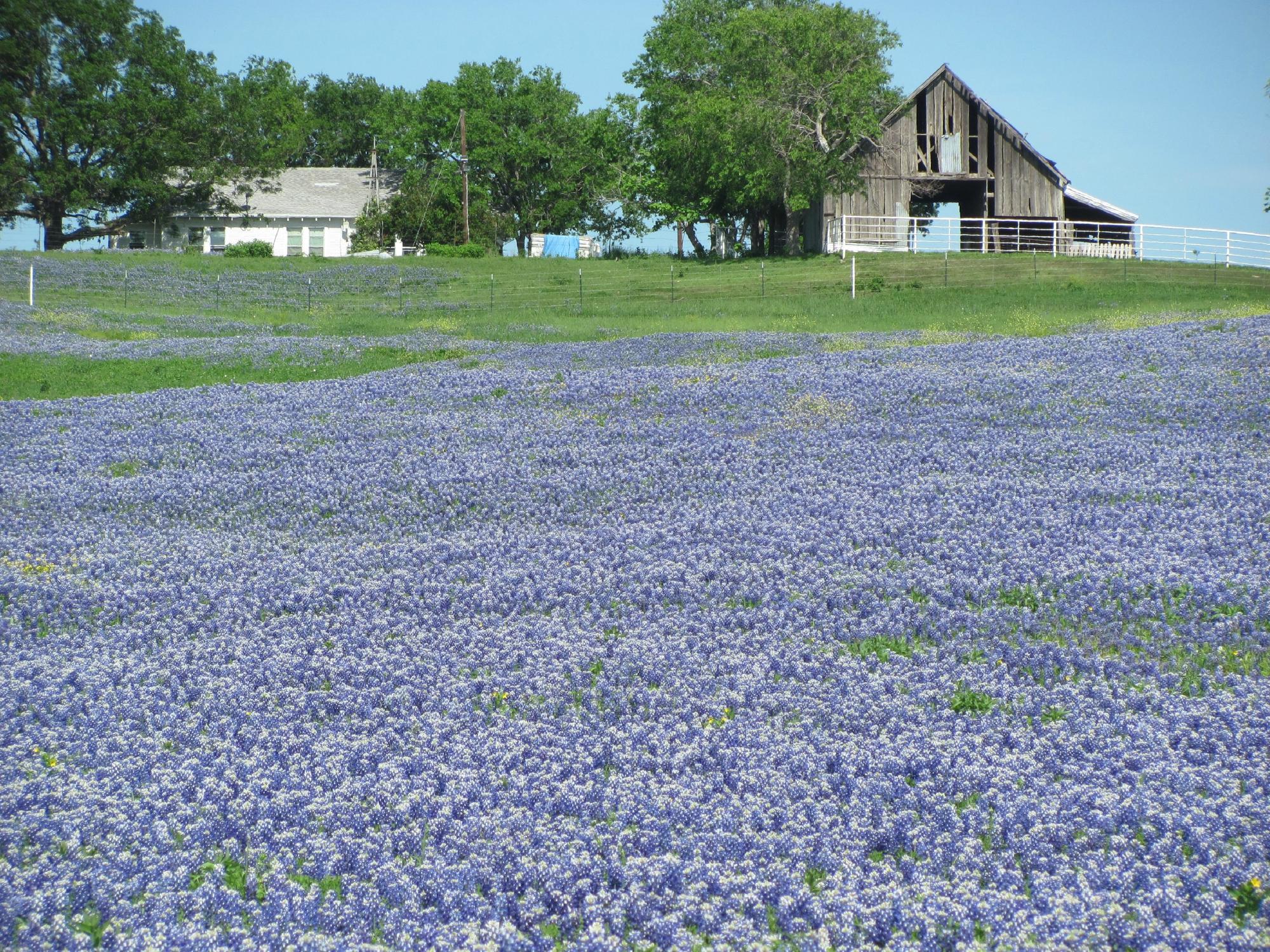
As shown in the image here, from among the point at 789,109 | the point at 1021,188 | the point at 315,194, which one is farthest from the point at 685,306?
the point at 315,194

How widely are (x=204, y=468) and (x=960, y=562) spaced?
8.99 metres

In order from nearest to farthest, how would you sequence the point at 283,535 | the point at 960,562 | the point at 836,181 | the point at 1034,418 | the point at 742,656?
the point at 742,656, the point at 960,562, the point at 283,535, the point at 1034,418, the point at 836,181

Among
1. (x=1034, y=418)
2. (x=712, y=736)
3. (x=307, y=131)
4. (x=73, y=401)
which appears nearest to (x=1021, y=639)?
(x=712, y=736)

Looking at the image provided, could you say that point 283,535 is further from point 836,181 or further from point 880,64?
point 880,64

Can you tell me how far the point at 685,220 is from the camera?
65688mm

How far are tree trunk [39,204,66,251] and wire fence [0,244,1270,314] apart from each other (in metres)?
15.2

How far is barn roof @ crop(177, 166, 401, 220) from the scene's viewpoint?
71.0 meters

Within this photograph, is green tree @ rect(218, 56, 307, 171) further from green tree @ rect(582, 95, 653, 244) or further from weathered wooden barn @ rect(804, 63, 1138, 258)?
weathered wooden barn @ rect(804, 63, 1138, 258)

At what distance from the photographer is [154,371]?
2233 centimetres

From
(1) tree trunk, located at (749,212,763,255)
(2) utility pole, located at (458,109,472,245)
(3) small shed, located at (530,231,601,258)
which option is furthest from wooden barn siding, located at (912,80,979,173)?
(2) utility pole, located at (458,109,472,245)

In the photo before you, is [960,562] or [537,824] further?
[960,562]

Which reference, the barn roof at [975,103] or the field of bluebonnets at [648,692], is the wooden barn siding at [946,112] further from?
the field of bluebonnets at [648,692]

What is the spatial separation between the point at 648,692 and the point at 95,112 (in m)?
65.4

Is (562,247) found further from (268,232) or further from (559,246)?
(268,232)
